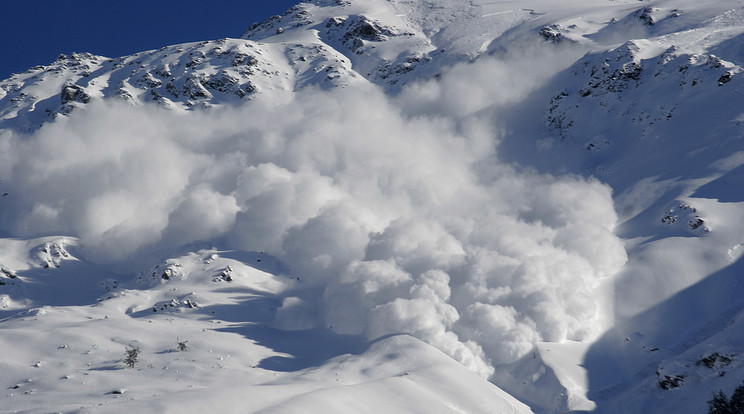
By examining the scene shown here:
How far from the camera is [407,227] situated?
71.0 meters

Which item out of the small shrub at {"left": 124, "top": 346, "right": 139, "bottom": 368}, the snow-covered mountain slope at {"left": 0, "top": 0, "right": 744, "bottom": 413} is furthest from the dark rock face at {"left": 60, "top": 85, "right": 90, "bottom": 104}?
the small shrub at {"left": 124, "top": 346, "right": 139, "bottom": 368}

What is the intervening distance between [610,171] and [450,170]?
27388 mm

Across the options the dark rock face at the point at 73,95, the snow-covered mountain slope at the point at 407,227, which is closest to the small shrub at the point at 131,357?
the snow-covered mountain slope at the point at 407,227

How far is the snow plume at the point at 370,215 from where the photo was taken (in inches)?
2272

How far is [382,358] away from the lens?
49.5 metres

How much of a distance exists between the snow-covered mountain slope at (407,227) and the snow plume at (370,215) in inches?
16.6

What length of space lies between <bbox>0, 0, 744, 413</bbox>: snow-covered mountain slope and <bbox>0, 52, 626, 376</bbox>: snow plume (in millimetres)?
421

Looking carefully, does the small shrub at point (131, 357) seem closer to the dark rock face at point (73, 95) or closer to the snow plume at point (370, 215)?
the snow plume at point (370, 215)

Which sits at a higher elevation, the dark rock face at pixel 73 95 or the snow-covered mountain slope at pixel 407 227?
the dark rock face at pixel 73 95

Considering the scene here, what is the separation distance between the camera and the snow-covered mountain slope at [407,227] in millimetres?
45125

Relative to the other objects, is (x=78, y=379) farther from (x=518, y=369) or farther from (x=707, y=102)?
(x=707, y=102)

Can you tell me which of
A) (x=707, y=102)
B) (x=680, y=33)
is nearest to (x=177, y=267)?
(x=707, y=102)

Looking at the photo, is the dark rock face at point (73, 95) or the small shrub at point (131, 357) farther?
the dark rock face at point (73, 95)

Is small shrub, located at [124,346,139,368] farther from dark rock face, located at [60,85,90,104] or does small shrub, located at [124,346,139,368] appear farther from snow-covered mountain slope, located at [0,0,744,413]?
dark rock face, located at [60,85,90,104]
